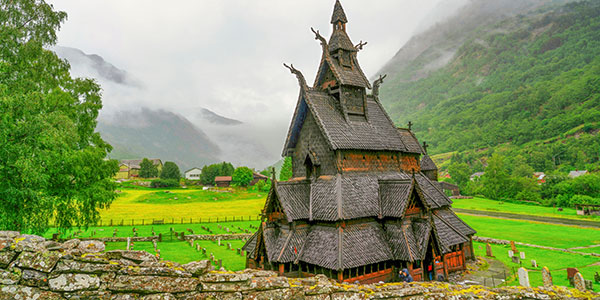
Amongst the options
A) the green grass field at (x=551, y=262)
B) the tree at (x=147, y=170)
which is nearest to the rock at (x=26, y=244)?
the green grass field at (x=551, y=262)

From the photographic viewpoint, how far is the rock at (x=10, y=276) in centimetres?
410

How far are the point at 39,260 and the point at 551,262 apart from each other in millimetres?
27686

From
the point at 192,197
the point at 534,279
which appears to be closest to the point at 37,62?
the point at 534,279

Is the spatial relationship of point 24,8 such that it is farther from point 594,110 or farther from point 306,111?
point 594,110

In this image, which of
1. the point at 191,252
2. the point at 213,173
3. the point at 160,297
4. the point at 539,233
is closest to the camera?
the point at 160,297

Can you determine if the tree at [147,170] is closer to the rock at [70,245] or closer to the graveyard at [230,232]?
the graveyard at [230,232]

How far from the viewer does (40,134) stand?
1391 cm

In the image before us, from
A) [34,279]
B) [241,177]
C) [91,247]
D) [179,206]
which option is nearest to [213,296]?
[91,247]

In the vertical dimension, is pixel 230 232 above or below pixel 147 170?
below

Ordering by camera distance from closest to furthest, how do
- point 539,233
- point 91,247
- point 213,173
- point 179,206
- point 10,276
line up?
1. point 10,276
2. point 91,247
3. point 539,233
4. point 179,206
5. point 213,173

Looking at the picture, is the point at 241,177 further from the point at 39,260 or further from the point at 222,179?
the point at 39,260

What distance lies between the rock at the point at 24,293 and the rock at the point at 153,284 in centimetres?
76

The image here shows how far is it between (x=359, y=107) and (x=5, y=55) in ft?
68.1

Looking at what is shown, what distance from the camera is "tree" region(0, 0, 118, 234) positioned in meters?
13.7
